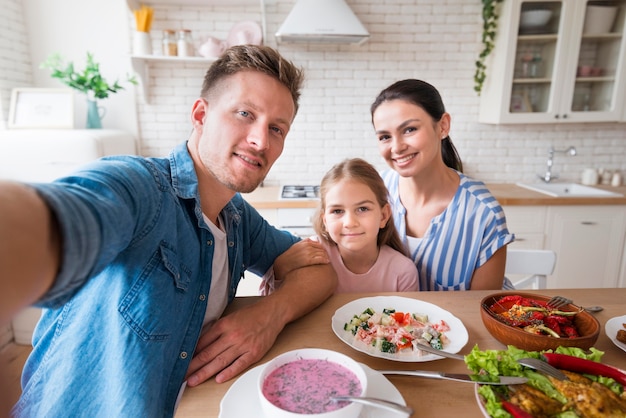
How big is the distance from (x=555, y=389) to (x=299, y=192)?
2.37 m

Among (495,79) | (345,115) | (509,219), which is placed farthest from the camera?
(345,115)

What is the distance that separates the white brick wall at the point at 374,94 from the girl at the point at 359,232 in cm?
170

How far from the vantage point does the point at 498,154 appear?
338 cm

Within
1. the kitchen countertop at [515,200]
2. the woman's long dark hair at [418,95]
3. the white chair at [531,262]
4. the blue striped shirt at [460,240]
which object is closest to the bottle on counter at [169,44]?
the kitchen countertop at [515,200]

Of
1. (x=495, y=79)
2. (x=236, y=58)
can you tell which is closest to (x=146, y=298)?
(x=236, y=58)

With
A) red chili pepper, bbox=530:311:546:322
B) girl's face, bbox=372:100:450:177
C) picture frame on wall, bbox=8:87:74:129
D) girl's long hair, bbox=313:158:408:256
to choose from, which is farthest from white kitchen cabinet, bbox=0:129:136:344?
red chili pepper, bbox=530:311:546:322

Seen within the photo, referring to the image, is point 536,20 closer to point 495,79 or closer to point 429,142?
point 495,79

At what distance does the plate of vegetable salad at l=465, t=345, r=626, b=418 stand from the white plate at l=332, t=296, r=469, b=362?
16 centimetres

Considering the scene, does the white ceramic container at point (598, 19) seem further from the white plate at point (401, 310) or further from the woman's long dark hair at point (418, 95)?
the white plate at point (401, 310)

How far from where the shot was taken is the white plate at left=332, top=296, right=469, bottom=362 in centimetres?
92

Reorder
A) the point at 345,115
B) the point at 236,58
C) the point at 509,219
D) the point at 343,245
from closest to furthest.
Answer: the point at 236,58, the point at 343,245, the point at 509,219, the point at 345,115

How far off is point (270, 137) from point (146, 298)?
52 cm

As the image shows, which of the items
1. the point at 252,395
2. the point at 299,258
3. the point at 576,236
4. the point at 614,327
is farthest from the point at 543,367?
the point at 576,236

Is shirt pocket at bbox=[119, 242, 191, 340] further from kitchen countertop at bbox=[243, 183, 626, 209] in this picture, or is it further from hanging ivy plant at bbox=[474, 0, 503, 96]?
hanging ivy plant at bbox=[474, 0, 503, 96]
